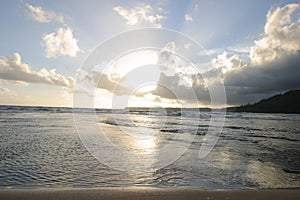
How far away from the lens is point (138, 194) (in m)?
5.34

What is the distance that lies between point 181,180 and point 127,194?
2.21m

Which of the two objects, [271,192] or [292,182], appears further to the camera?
[292,182]

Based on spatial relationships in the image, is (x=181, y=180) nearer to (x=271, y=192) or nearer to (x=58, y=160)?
(x=271, y=192)

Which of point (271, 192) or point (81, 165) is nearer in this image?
point (271, 192)

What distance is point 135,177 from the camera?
7180mm

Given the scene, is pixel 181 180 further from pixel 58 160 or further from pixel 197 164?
pixel 58 160

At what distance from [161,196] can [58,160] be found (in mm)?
5011

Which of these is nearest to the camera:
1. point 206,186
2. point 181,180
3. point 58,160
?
point 206,186

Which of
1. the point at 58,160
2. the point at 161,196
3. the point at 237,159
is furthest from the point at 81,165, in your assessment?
the point at 237,159

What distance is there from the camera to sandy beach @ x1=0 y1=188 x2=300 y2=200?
5066 mm

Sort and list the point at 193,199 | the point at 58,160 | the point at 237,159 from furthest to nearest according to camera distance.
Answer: the point at 237,159, the point at 58,160, the point at 193,199

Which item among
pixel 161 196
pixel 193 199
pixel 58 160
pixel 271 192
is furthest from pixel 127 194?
pixel 58 160

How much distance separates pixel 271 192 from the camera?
5855 mm

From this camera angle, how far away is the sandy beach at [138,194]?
5066 millimetres
